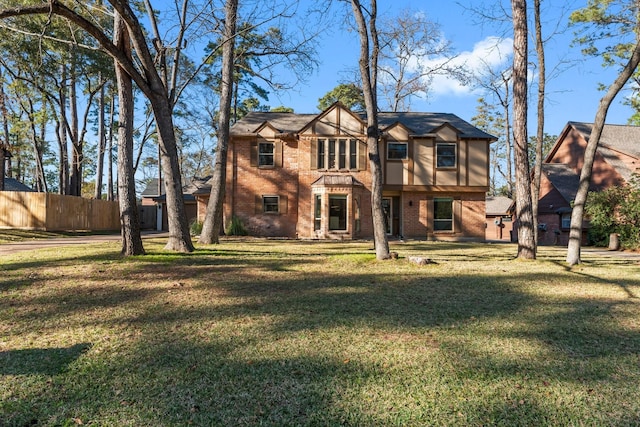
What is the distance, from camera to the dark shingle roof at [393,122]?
20.6 m

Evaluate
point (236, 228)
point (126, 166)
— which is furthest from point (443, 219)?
point (126, 166)

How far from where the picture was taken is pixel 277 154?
20.3 metres

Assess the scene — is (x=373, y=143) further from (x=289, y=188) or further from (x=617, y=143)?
(x=617, y=143)

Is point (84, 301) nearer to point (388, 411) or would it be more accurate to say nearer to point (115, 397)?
point (115, 397)

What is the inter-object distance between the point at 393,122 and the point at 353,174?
13.3 feet

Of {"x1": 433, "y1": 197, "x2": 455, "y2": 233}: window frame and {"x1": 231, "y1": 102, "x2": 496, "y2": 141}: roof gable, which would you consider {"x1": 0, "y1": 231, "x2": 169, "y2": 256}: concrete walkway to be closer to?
{"x1": 231, "y1": 102, "x2": 496, "y2": 141}: roof gable

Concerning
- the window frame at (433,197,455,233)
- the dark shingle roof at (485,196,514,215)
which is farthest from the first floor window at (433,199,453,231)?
the dark shingle roof at (485,196,514,215)

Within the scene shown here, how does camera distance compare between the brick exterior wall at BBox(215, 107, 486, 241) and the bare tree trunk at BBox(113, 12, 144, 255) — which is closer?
the bare tree trunk at BBox(113, 12, 144, 255)

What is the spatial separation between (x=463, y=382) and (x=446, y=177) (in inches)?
736

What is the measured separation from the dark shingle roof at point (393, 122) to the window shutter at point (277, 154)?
0.75 m

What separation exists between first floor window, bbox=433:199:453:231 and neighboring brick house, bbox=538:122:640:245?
6.67 m

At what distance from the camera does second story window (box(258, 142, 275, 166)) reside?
802 inches

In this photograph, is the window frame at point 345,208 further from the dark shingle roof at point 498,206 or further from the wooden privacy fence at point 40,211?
the dark shingle roof at point 498,206

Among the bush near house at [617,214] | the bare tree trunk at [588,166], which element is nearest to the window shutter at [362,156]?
the bush near house at [617,214]
